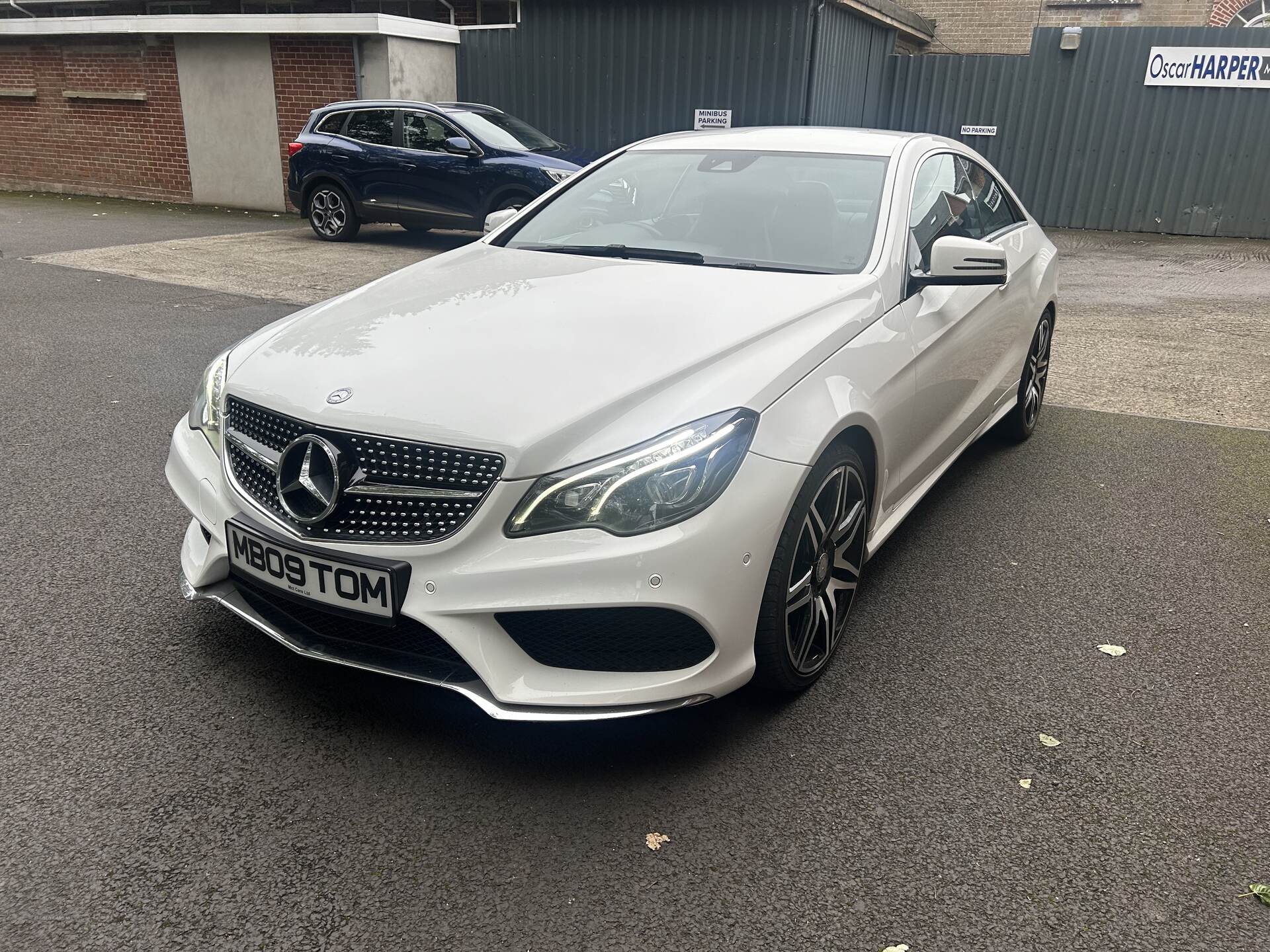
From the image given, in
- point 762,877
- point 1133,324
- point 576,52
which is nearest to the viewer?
point 762,877

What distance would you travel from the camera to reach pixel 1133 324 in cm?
867

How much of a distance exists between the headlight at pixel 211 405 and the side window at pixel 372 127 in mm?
9896

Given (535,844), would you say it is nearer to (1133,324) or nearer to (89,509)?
(89,509)

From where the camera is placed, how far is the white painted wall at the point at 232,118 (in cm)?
1557

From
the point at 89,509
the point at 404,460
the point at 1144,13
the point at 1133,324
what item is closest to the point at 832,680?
the point at 404,460

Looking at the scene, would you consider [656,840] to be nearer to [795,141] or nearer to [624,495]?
[624,495]

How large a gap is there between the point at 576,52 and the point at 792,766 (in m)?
14.2

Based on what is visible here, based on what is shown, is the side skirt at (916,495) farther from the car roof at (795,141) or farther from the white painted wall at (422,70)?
the white painted wall at (422,70)

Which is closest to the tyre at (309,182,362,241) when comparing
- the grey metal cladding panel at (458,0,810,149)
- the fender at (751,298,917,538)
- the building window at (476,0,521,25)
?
the grey metal cladding panel at (458,0,810,149)

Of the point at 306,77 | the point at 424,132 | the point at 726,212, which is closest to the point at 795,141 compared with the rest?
the point at 726,212

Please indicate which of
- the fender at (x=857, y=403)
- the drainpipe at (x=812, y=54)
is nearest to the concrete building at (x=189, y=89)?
the drainpipe at (x=812, y=54)

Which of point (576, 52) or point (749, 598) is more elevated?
point (576, 52)

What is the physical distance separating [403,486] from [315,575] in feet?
1.05

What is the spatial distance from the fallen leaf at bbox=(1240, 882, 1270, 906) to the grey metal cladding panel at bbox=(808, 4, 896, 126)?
12996 millimetres
